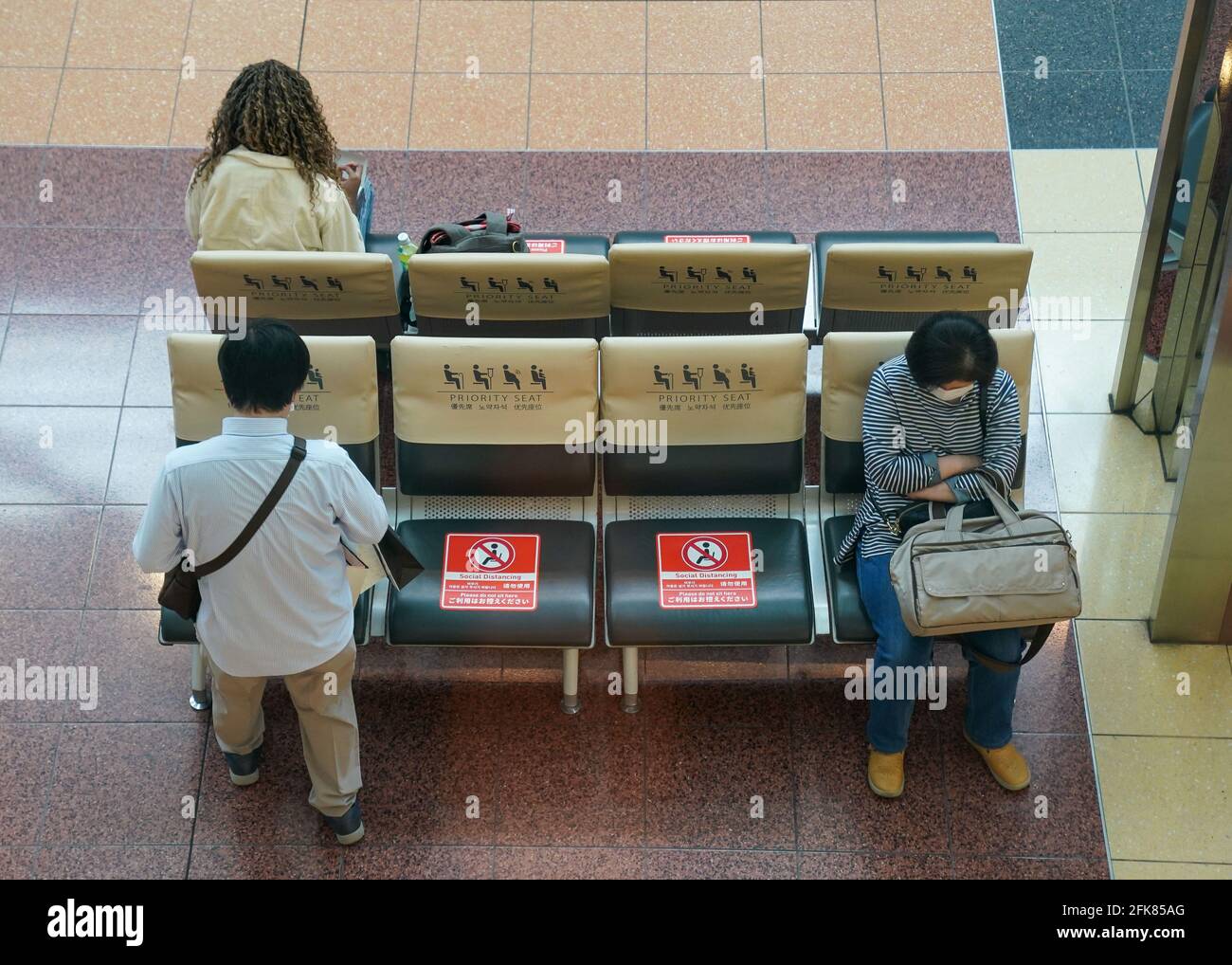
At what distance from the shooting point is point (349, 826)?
3846mm

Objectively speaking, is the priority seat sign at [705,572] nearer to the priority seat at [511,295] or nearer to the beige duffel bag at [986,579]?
the beige duffel bag at [986,579]

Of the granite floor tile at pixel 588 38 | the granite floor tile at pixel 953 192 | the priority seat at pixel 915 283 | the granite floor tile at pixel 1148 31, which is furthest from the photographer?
the granite floor tile at pixel 588 38

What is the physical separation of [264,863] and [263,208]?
2.10 m

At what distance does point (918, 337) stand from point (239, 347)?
A: 1812 millimetres

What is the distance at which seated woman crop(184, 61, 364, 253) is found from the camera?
4363 millimetres

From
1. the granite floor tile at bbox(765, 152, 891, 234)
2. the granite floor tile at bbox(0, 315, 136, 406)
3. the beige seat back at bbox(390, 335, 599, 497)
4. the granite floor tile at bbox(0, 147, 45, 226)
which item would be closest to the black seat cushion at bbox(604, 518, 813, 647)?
the beige seat back at bbox(390, 335, 599, 497)

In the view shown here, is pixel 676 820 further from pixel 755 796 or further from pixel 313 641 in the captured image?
pixel 313 641

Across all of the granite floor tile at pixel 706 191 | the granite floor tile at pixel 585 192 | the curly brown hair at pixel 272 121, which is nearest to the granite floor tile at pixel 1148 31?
the granite floor tile at pixel 706 191

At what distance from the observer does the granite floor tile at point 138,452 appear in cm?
471

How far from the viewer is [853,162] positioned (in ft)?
18.7

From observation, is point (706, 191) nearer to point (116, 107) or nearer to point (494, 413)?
point (494, 413)

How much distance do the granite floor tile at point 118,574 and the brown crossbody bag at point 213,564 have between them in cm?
117

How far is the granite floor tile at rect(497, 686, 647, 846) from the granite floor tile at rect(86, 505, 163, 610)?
127 centimetres

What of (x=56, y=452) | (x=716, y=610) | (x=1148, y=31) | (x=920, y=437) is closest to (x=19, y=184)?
(x=56, y=452)
